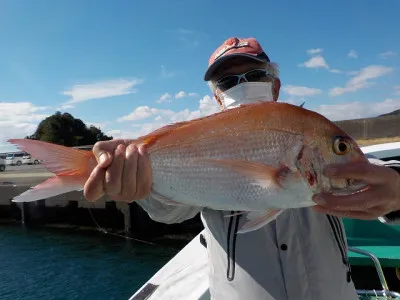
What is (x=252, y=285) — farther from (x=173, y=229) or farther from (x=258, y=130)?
(x=173, y=229)

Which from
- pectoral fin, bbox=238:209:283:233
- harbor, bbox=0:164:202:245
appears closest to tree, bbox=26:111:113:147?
harbor, bbox=0:164:202:245

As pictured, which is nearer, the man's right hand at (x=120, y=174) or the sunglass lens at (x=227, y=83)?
the man's right hand at (x=120, y=174)

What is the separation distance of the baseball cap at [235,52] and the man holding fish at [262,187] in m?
0.01

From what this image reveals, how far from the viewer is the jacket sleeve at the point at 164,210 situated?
2.15 metres

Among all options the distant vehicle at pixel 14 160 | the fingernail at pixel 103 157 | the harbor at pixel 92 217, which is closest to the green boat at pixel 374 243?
the fingernail at pixel 103 157

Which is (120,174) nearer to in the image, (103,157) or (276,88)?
(103,157)

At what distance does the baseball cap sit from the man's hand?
103 cm

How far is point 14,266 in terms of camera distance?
44.2ft

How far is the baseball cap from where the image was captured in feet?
7.44

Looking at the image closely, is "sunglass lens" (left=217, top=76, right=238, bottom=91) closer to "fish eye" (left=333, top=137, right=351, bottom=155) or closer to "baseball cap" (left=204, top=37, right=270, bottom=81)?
"baseball cap" (left=204, top=37, right=270, bottom=81)

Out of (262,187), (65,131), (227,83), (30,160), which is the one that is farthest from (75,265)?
(65,131)

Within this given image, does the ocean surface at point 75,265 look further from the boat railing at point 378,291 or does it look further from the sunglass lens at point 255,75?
the sunglass lens at point 255,75

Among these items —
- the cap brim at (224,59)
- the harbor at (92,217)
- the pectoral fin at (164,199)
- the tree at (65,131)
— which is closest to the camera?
the pectoral fin at (164,199)

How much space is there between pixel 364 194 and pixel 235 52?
1193 millimetres
